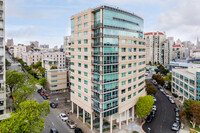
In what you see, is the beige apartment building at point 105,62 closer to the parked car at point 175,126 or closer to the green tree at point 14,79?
the parked car at point 175,126

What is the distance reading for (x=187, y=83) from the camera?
53.5 meters

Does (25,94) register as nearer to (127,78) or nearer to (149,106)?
(127,78)

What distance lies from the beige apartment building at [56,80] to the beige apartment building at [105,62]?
2348 cm

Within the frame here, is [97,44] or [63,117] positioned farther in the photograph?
[63,117]

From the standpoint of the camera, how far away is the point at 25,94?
121 ft

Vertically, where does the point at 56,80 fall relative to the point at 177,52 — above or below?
below

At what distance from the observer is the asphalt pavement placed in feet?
116

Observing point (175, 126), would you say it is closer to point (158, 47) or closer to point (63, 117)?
point (63, 117)

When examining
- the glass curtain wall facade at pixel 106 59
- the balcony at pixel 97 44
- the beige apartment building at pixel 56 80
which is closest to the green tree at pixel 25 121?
the glass curtain wall facade at pixel 106 59

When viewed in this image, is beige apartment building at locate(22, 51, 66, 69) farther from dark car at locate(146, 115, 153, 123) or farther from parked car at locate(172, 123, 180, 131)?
parked car at locate(172, 123, 180, 131)

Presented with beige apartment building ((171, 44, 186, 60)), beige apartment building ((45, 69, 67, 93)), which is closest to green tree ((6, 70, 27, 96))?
beige apartment building ((45, 69, 67, 93))

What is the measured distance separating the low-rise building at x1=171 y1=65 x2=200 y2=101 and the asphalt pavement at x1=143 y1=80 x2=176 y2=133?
7217mm

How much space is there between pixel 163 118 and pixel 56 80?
146 feet

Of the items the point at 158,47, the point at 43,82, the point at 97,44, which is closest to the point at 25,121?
the point at 97,44
